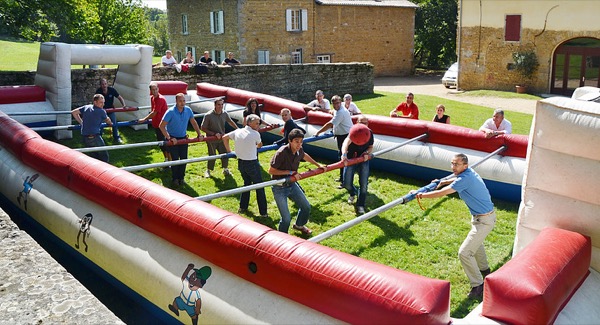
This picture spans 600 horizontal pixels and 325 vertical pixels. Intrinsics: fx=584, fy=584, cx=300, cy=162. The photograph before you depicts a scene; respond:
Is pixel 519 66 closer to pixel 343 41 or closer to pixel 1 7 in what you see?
pixel 343 41

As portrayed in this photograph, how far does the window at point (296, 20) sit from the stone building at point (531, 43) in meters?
7.93

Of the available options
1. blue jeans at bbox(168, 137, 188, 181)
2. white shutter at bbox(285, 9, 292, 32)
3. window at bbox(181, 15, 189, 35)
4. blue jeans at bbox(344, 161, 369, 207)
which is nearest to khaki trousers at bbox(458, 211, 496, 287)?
blue jeans at bbox(344, 161, 369, 207)

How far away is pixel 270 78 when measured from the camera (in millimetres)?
20234

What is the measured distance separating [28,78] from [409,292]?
1401cm

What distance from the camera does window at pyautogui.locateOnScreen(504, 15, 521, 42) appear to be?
1046 inches

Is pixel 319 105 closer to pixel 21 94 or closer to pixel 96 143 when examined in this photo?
pixel 96 143

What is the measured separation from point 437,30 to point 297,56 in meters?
11.2

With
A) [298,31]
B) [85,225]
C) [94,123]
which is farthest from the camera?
[298,31]

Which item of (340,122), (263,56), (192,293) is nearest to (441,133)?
(340,122)

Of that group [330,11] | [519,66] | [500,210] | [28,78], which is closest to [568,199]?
[500,210]

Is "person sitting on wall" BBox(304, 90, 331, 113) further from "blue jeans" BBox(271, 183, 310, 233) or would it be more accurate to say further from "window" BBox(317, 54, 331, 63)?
"window" BBox(317, 54, 331, 63)

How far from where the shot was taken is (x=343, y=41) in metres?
32.5

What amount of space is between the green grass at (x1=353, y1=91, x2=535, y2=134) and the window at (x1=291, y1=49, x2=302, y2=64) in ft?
29.6

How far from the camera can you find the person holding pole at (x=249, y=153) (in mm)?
8438
